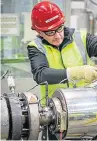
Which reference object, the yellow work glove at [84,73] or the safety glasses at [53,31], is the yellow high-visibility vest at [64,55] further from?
the yellow work glove at [84,73]

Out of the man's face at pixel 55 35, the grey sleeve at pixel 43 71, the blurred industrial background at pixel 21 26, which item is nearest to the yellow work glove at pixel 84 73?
the grey sleeve at pixel 43 71

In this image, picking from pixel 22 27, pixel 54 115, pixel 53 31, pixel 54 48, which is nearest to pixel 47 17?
pixel 53 31

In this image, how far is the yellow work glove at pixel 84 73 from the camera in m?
1.33

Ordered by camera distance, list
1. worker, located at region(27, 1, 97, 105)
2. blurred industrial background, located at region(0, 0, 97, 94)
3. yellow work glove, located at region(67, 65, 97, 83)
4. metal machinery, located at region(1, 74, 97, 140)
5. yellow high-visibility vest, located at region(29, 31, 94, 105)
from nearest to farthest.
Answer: metal machinery, located at region(1, 74, 97, 140)
yellow work glove, located at region(67, 65, 97, 83)
worker, located at region(27, 1, 97, 105)
yellow high-visibility vest, located at region(29, 31, 94, 105)
blurred industrial background, located at region(0, 0, 97, 94)

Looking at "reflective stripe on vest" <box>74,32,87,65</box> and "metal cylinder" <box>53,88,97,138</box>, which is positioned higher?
"reflective stripe on vest" <box>74,32,87,65</box>

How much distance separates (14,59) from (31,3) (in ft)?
1.74

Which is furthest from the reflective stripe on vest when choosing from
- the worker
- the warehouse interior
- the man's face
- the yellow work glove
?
the warehouse interior

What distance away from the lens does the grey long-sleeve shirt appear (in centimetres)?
143

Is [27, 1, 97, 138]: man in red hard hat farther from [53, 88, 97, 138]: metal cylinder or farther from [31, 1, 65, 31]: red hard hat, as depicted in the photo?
[53, 88, 97, 138]: metal cylinder

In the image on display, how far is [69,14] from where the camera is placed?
2590mm

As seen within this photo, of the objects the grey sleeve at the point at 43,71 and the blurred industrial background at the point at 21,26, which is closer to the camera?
the grey sleeve at the point at 43,71

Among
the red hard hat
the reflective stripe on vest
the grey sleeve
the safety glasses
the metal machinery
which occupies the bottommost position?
the metal machinery

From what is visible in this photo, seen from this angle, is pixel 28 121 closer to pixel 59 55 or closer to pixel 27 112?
pixel 27 112

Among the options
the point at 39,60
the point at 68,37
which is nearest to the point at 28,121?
the point at 39,60
